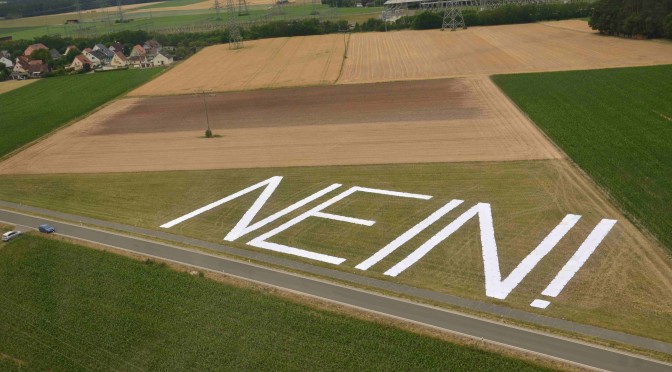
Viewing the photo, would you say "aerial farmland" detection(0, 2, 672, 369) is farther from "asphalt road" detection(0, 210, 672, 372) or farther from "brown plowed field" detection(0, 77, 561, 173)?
"asphalt road" detection(0, 210, 672, 372)

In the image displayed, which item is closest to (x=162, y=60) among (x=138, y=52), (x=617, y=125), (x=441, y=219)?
(x=138, y=52)

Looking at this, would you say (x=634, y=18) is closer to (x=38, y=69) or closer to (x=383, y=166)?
(x=383, y=166)

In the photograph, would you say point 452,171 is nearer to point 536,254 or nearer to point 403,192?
point 403,192

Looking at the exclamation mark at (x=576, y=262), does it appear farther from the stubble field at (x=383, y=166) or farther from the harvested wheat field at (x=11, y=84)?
the harvested wheat field at (x=11, y=84)

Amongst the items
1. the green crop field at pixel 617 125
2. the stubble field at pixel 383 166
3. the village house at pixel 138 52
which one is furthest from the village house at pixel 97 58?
the green crop field at pixel 617 125

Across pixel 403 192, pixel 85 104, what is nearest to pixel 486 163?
pixel 403 192

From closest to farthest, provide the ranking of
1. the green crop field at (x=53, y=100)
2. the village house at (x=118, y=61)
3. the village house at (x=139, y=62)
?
the green crop field at (x=53, y=100)
the village house at (x=139, y=62)
the village house at (x=118, y=61)

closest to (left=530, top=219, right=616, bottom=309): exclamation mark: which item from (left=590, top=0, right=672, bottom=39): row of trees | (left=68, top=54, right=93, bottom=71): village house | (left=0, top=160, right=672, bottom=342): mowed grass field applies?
(left=0, top=160, right=672, bottom=342): mowed grass field
